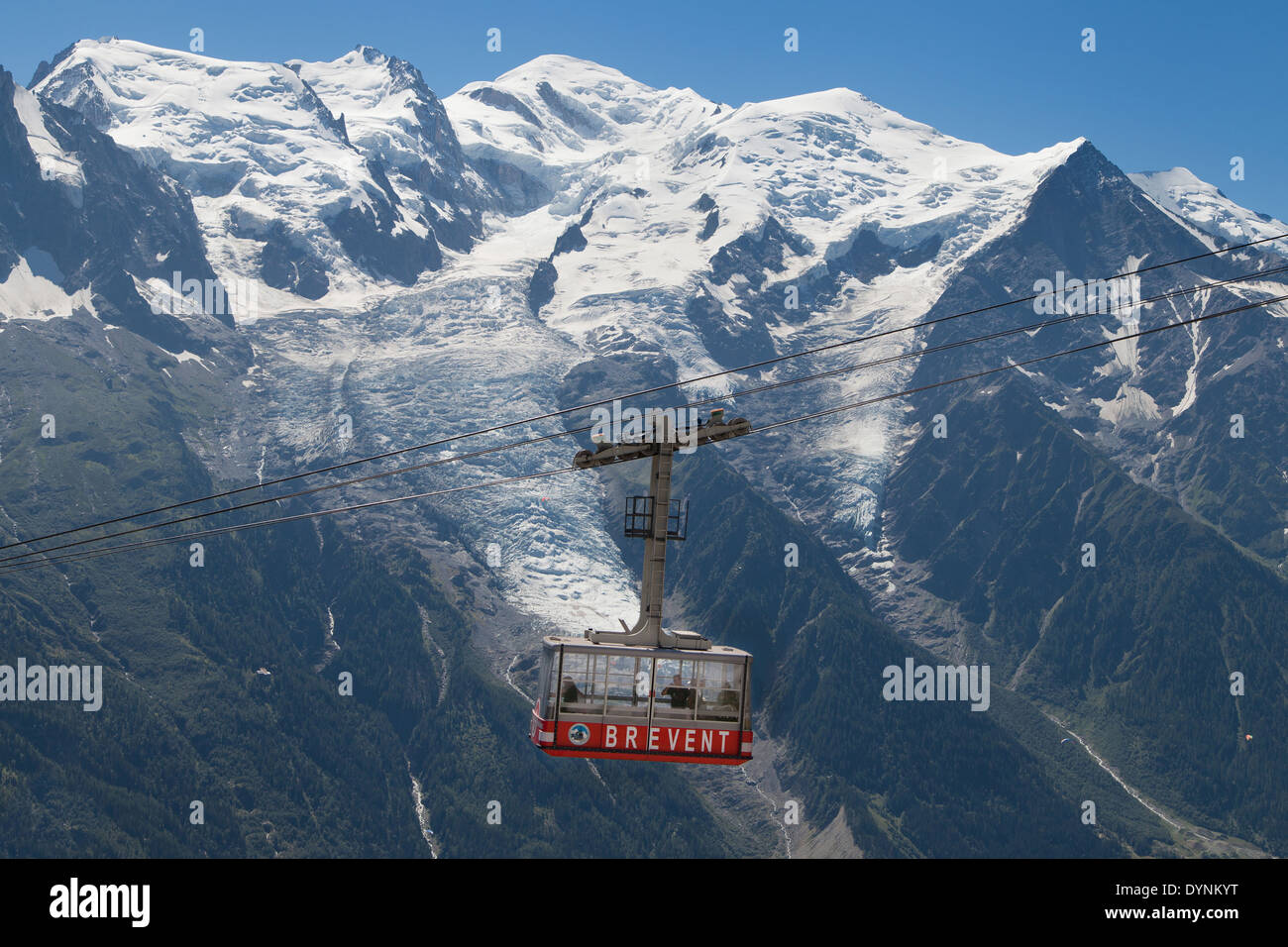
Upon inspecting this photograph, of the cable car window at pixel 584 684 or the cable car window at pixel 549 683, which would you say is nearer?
the cable car window at pixel 549 683

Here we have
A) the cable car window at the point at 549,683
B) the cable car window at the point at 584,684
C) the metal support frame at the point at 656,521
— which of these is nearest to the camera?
the metal support frame at the point at 656,521

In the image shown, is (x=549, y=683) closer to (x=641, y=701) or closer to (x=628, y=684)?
(x=628, y=684)

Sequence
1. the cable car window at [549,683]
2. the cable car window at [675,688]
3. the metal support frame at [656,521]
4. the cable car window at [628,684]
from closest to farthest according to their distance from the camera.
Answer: the metal support frame at [656,521], the cable car window at [549,683], the cable car window at [628,684], the cable car window at [675,688]

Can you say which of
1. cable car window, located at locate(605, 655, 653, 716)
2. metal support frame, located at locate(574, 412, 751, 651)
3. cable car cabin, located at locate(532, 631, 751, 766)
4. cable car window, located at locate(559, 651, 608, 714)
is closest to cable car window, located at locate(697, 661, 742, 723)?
cable car cabin, located at locate(532, 631, 751, 766)

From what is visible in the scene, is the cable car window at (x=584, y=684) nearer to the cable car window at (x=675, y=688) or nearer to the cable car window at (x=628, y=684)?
the cable car window at (x=628, y=684)

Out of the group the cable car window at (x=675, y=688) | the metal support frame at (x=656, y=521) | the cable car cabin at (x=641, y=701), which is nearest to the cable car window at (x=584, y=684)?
the cable car cabin at (x=641, y=701)
